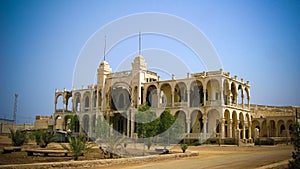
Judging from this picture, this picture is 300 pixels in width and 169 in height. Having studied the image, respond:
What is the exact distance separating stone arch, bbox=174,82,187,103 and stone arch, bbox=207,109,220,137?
4453mm

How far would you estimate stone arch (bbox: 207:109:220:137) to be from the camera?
41344mm

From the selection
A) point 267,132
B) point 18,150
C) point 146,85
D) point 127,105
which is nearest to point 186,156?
point 18,150

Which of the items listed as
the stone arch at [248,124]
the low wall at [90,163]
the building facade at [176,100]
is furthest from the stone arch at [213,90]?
the low wall at [90,163]

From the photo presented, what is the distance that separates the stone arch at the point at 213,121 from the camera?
41.3 meters

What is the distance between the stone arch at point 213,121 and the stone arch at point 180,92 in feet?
14.6

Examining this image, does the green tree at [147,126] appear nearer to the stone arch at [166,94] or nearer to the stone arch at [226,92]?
the stone arch at [226,92]

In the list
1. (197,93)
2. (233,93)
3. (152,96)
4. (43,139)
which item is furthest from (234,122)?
(43,139)

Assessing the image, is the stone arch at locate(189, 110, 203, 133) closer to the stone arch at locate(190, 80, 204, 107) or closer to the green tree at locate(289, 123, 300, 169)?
the stone arch at locate(190, 80, 204, 107)

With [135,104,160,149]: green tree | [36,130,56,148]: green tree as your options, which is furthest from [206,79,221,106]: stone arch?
[36,130,56,148]: green tree

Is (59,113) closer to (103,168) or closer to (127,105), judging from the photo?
(127,105)

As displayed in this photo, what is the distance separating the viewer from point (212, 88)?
41.6 m

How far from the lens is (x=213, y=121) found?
137 feet

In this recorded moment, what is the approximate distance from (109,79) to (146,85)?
6826 mm

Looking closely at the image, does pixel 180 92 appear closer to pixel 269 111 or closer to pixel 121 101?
pixel 121 101
